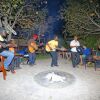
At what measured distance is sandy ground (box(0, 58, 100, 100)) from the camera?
34.6 feet

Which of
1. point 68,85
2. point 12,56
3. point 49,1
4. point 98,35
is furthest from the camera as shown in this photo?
point 49,1

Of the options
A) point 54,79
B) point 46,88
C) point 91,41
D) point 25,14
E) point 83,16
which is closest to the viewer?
point 46,88

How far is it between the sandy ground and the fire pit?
0.68 feet

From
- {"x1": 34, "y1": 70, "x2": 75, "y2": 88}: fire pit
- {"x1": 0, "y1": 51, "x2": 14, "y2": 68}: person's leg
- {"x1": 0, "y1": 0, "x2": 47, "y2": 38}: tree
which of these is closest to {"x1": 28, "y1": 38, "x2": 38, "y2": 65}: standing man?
{"x1": 34, "y1": 70, "x2": 75, "y2": 88}: fire pit

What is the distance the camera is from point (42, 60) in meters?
16.4

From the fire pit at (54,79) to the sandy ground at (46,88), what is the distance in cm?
21

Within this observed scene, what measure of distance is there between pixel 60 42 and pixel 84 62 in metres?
5.72

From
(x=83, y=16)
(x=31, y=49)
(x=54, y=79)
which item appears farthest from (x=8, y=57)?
(x=83, y=16)

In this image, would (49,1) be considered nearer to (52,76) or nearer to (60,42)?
(60,42)

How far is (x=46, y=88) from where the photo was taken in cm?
1134

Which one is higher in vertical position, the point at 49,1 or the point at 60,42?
the point at 49,1

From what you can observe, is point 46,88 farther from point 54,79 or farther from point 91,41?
point 91,41

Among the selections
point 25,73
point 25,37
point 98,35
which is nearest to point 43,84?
point 25,73

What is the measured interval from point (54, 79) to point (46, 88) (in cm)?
93
